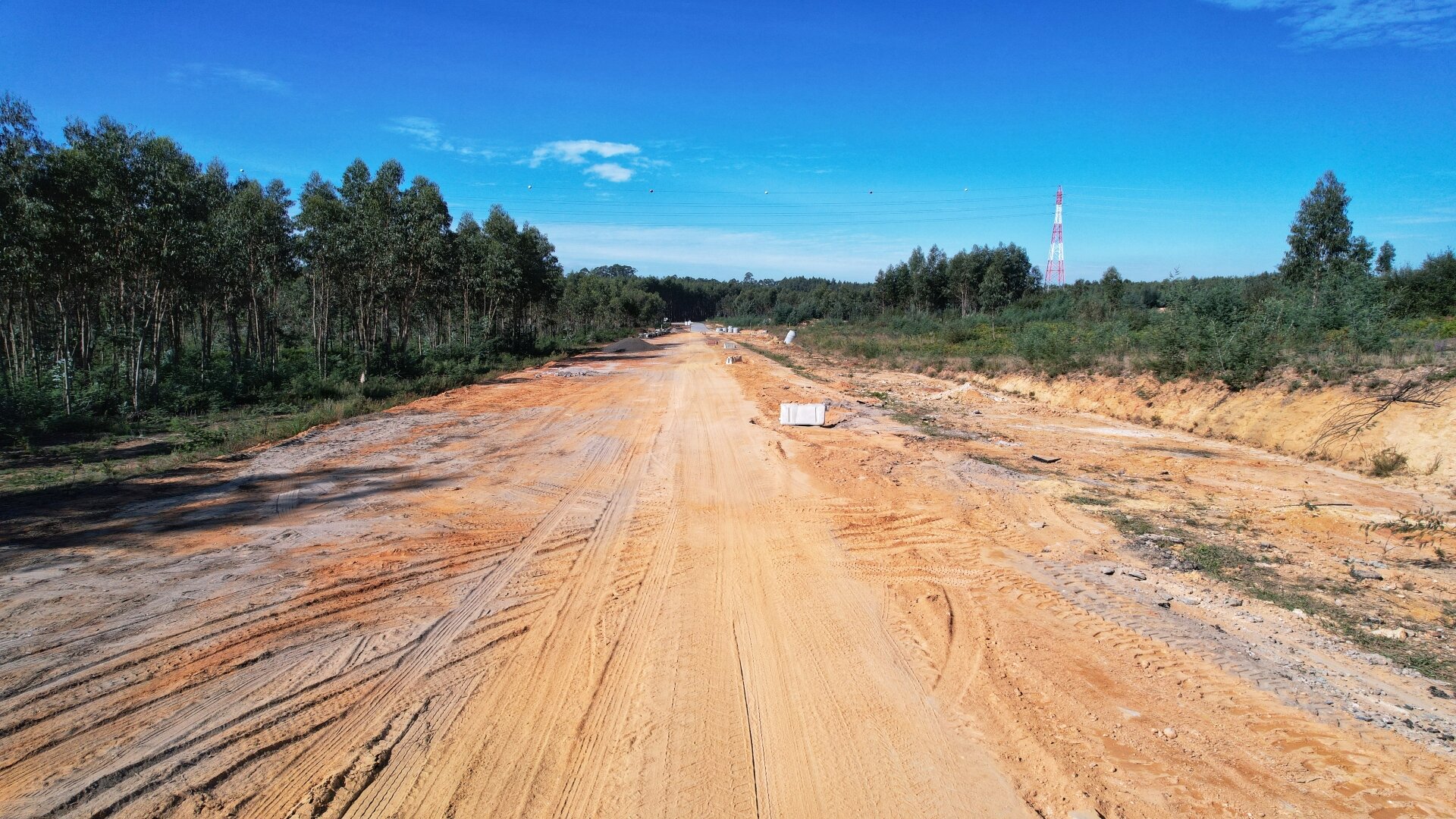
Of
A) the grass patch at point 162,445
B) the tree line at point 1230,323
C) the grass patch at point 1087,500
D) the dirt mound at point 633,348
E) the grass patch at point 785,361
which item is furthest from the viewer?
the dirt mound at point 633,348

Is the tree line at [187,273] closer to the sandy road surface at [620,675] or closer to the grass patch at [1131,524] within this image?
the sandy road surface at [620,675]

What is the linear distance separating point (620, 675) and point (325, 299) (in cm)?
2666

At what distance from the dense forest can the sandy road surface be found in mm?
11517

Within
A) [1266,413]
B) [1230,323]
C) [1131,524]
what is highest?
[1230,323]

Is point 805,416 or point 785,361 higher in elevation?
point 785,361

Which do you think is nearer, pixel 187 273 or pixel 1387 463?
pixel 1387 463

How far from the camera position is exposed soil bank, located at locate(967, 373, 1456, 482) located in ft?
36.0

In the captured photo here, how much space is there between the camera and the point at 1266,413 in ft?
47.4

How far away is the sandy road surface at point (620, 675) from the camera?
11.8 ft

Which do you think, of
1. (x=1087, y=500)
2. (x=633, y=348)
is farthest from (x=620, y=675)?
(x=633, y=348)

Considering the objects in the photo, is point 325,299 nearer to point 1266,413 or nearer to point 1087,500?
point 1087,500

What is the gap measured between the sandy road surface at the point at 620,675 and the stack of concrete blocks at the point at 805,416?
6.75 m

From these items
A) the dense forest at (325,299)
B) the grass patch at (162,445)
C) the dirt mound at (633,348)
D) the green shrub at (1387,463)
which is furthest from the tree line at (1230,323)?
the grass patch at (162,445)

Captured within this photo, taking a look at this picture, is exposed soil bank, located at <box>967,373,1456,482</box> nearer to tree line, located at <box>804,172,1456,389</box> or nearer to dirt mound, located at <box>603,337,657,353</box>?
tree line, located at <box>804,172,1456,389</box>
